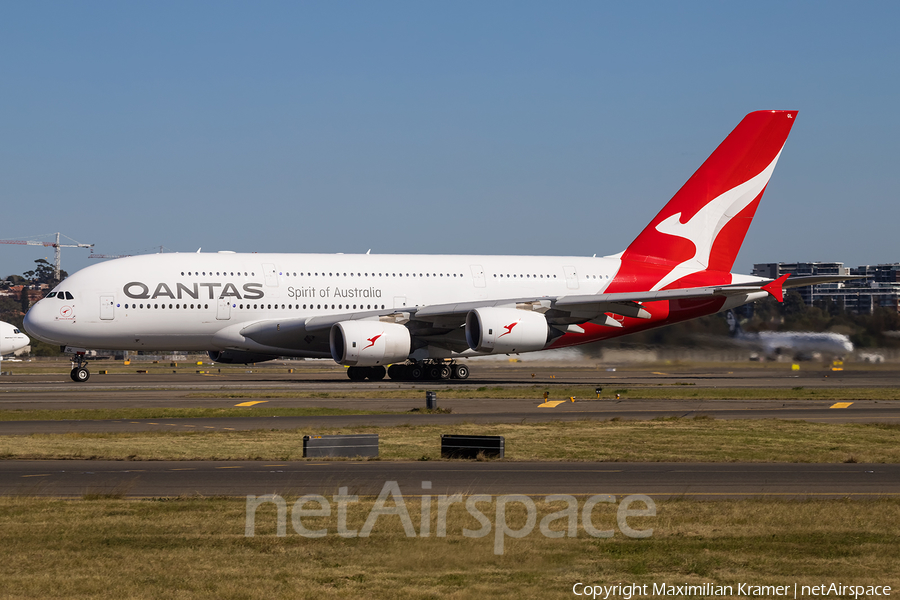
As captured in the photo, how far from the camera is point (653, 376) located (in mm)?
52156

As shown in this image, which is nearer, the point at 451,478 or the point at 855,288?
the point at 451,478

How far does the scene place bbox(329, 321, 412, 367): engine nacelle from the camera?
4094cm

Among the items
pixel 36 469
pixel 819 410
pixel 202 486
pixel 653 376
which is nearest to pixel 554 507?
pixel 202 486

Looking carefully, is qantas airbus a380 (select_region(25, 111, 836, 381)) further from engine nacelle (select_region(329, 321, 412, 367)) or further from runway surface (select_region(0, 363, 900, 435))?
runway surface (select_region(0, 363, 900, 435))

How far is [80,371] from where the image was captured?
148 feet

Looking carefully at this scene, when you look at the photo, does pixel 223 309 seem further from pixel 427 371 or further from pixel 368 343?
pixel 427 371

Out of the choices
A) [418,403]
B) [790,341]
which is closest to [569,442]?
[418,403]

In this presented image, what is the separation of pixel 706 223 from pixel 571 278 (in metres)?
7.03

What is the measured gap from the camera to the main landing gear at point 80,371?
44.8 m

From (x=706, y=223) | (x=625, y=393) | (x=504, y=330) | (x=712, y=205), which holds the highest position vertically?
(x=712, y=205)

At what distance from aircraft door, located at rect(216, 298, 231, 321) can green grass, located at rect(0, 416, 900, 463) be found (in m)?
18.3

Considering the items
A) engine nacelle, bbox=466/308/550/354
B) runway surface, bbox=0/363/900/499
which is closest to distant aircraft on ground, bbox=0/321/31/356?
runway surface, bbox=0/363/900/499

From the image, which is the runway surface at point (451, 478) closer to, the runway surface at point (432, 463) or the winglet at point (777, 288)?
the runway surface at point (432, 463)

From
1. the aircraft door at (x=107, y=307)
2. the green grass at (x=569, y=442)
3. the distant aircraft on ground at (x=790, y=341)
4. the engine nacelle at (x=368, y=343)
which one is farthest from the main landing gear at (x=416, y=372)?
the green grass at (x=569, y=442)
